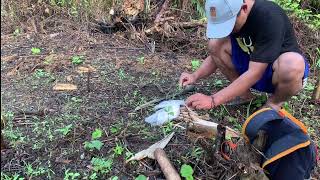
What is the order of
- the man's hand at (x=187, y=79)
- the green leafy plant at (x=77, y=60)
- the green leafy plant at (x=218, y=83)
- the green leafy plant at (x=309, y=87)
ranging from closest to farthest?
the man's hand at (x=187, y=79) → the green leafy plant at (x=218, y=83) → the green leafy plant at (x=309, y=87) → the green leafy plant at (x=77, y=60)

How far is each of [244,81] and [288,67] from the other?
1.06ft

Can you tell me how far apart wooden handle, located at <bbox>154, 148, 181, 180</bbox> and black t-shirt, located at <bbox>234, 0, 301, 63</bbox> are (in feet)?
2.90

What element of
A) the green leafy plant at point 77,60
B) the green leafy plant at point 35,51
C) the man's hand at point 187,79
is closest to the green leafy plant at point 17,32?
the green leafy plant at point 35,51

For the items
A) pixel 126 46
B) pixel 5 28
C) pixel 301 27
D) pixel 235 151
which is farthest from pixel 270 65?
pixel 5 28

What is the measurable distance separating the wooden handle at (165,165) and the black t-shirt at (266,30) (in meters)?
0.88

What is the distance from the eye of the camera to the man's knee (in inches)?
113

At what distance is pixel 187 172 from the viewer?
232 cm

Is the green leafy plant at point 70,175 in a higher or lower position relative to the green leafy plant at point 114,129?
lower

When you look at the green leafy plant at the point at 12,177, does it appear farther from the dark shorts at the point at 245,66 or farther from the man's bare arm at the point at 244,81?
the dark shorts at the point at 245,66

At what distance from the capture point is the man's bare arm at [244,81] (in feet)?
9.12

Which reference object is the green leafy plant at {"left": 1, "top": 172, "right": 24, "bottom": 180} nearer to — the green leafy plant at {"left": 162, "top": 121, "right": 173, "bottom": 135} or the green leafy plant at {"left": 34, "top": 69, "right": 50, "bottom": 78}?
the green leafy plant at {"left": 162, "top": 121, "right": 173, "bottom": 135}

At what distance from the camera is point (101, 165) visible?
244cm

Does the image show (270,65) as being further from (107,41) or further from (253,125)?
(107,41)

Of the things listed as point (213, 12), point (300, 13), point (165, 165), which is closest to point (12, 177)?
point (165, 165)
